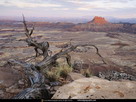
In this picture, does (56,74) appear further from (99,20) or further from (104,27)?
(99,20)

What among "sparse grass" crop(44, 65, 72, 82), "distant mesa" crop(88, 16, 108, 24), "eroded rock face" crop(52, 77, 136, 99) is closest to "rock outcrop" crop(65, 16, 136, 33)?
"distant mesa" crop(88, 16, 108, 24)

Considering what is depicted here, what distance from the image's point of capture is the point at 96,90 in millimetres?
4098

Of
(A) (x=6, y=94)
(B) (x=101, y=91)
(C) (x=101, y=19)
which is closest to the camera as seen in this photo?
(B) (x=101, y=91)

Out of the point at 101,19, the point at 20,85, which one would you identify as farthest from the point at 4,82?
the point at 101,19

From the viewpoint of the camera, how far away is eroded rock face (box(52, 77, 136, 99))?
3791 millimetres

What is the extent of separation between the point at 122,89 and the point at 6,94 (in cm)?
315

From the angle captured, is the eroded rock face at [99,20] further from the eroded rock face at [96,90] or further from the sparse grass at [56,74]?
the eroded rock face at [96,90]

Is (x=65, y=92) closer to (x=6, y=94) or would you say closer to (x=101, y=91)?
(x=101, y=91)

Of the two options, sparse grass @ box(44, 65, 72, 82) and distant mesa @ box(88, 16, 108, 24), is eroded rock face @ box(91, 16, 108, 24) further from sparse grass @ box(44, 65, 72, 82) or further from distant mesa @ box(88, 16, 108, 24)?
sparse grass @ box(44, 65, 72, 82)

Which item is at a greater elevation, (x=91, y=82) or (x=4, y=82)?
(x=91, y=82)

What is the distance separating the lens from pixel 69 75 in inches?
268

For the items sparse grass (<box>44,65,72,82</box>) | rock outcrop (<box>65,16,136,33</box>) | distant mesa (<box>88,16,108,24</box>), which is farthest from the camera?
distant mesa (<box>88,16,108,24</box>)

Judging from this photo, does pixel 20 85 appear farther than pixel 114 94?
Yes

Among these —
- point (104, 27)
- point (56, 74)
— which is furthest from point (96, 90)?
point (104, 27)
